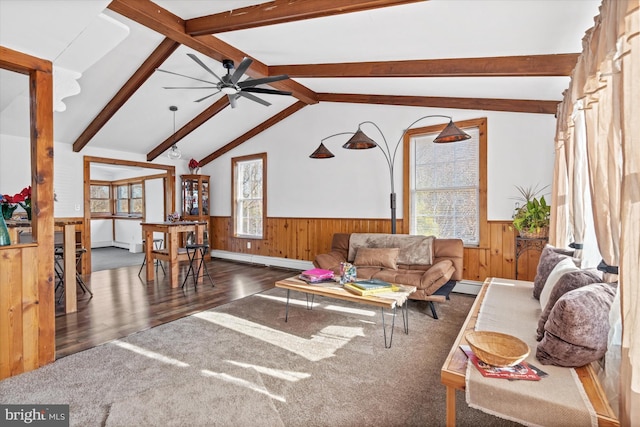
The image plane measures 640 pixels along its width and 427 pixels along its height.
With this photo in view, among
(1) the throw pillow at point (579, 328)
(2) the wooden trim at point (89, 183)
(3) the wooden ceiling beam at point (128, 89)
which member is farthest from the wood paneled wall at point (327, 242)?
(3) the wooden ceiling beam at point (128, 89)

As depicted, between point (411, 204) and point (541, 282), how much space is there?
2324mm

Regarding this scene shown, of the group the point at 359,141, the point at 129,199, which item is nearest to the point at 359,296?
the point at 359,141

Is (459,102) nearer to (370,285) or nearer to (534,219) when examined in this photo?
(534,219)

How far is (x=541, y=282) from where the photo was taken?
2.67 meters

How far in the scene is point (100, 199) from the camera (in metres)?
9.58

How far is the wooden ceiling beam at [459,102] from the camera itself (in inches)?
147

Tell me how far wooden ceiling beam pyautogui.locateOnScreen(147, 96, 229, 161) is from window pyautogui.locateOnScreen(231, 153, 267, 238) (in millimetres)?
1210

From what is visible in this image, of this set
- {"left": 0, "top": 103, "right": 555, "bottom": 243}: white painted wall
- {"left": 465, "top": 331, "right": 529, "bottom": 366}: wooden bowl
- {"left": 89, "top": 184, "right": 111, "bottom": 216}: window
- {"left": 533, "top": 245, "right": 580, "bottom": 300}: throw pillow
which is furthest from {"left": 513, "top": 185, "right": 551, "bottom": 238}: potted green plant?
{"left": 89, "top": 184, "right": 111, "bottom": 216}: window

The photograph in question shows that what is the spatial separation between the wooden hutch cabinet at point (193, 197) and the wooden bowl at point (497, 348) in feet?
20.9

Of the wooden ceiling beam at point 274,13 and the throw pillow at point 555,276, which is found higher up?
the wooden ceiling beam at point 274,13

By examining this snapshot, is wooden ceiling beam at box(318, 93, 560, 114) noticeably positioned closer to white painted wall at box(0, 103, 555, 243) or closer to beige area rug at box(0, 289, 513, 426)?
white painted wall at box(0, 103, 555, 243)

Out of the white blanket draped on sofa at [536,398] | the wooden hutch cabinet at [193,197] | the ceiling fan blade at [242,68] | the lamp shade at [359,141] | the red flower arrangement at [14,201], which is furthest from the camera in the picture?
the wooden hutch cabinet at [193,197]

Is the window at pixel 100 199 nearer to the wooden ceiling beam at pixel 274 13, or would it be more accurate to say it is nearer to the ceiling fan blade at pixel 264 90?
the ceiling fan blade at pixel 264 90

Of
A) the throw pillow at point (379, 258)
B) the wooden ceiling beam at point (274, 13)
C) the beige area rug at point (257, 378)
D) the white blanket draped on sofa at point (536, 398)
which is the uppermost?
the wooden ceiling beam at point (274, 13)
